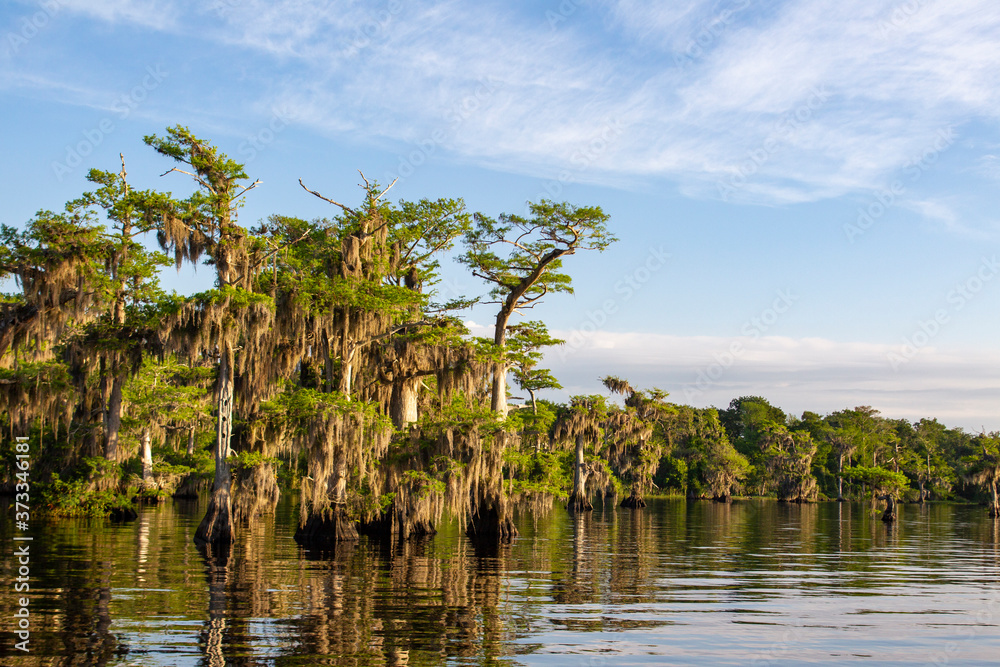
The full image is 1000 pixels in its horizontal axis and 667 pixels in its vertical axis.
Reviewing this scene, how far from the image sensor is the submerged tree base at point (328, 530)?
23.6 meters

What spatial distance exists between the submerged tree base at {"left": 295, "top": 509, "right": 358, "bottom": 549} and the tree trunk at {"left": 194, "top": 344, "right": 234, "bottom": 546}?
8.55 ft

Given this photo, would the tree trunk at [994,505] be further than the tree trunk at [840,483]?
No

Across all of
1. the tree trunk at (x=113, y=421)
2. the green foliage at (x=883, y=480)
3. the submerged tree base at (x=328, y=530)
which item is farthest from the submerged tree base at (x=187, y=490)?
the green foliage at (x=883, y=480)

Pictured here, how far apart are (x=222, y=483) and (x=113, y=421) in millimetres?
11907

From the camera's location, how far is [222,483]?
21.8m

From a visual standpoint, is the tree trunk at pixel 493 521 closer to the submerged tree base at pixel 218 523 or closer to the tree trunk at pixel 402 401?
the tree trunk at pixel 402 401

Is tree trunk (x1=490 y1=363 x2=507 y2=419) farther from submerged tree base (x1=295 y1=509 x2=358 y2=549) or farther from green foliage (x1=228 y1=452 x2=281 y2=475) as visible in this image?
green foliage (x1=228 y1=452 x2=281 y2=475)

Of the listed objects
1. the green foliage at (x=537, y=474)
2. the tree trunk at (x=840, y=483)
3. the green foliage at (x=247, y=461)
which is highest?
the green foliage at (x=247, y=461)

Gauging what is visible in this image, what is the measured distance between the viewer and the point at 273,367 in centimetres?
2488

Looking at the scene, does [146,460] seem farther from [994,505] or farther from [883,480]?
[994,505]

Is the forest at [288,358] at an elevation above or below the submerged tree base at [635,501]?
above

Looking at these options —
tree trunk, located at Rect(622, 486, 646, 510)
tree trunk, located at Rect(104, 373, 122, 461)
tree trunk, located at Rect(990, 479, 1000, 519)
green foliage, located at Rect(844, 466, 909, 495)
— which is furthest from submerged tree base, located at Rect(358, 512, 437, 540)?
tree trunk, located at Rect(990, 479, 1000, 519)

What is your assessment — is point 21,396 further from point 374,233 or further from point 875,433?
point 875,433

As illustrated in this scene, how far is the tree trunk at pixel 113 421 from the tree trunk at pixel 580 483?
3025cm
